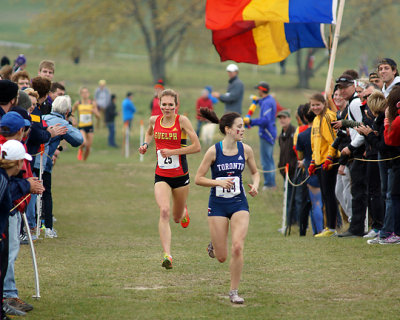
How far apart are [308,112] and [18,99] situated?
20.8 ft

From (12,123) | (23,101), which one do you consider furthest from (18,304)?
(23,101)

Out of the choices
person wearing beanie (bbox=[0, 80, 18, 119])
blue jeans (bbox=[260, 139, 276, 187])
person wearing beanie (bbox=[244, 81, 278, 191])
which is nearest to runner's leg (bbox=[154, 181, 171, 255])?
person wearing beanie (bbox=[0, 80, 18, 119])

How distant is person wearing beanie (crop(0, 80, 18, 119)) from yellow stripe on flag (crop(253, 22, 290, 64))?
7039 mm

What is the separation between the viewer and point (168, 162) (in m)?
9.73

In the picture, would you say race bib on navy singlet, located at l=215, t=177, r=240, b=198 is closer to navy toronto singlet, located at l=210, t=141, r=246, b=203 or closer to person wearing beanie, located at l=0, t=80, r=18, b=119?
navy toronto singlet, located at l=210, t=141, r=246, b=203

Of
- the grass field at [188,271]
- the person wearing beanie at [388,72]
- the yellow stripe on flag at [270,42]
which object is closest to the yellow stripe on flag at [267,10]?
the yellow stripe on flag at [270,42]

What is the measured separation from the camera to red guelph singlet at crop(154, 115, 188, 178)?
973cm

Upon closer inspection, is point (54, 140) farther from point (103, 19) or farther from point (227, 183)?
point (103, 19)

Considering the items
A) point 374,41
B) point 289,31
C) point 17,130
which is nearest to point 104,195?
point 289,31

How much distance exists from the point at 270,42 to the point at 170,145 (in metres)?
4.95

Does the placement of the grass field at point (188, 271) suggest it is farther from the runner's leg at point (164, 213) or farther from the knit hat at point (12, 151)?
the knit hat at point (12, 151)

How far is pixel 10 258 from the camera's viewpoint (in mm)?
6941

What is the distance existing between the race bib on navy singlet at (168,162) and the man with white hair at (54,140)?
1.96 meters

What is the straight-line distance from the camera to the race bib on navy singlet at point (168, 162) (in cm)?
973
